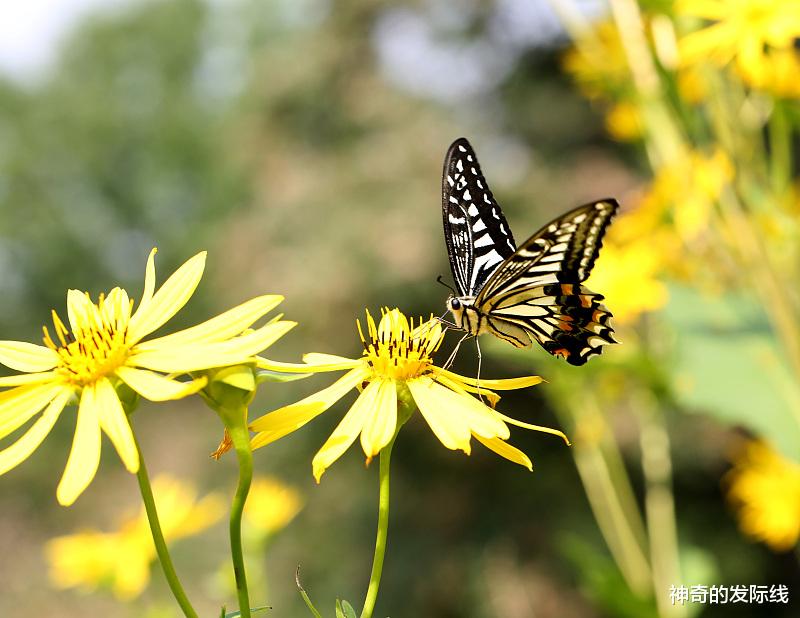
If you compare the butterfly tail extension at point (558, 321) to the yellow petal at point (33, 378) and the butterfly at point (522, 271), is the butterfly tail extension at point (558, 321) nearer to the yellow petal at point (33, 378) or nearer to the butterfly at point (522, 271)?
the butterfly at point (522, 271)

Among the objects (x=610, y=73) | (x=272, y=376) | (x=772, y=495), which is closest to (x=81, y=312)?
(x=272, y=376)

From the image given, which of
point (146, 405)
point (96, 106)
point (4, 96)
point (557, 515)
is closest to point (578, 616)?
point (557, 515)

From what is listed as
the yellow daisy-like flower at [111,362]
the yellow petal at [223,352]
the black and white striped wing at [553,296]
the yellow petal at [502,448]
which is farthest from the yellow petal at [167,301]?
the black and white striped wing at [553,296]

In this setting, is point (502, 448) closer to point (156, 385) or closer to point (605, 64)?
point (156, 385)

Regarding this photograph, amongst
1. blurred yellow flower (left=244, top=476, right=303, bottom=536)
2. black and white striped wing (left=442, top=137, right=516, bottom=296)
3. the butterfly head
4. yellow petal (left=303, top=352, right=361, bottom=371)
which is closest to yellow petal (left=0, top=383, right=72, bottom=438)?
yellow petal (left=303, top=352, right=361, bottom=371)

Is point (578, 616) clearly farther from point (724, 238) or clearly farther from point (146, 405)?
point (146, 405)

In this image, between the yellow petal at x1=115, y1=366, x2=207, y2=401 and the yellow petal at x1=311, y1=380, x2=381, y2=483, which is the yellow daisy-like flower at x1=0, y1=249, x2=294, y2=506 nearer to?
the yellow petal at x1=115, y1=366, x2=207, y2=401

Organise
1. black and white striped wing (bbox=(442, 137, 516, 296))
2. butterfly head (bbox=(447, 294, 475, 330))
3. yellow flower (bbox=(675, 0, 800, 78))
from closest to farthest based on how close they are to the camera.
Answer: butterfly head (bbox=(447, 294, 475, 330))
black and white striped wing (bbox=(442, 137, 516, 296))
yellow flower (bbox=(675, 0, 800, 78))
